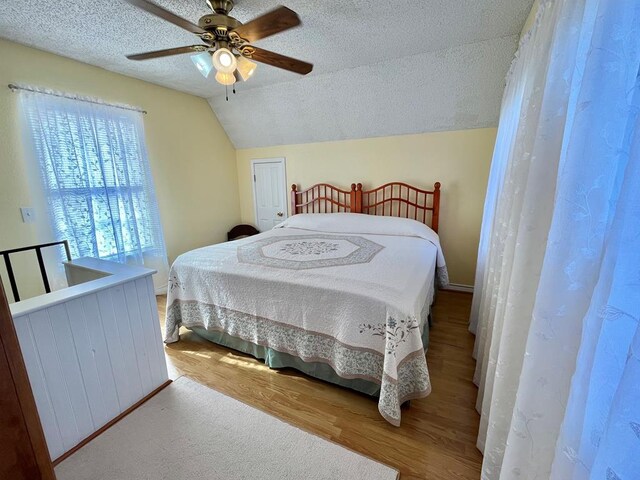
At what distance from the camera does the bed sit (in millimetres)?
1487

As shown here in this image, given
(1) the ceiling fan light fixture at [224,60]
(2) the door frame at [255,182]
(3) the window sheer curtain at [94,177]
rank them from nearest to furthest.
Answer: (1) the ceiling fan light fixture at [224,60], (3) the window sheer curtain at [94,177], (2) the door frame at [255,182]

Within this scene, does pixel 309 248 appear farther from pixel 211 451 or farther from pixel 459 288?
pixel 459 288

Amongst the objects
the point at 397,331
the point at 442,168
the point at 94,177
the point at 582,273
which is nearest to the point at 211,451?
the point at 397,331

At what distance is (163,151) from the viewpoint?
330 cm

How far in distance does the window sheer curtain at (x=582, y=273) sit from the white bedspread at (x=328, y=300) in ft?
1.67

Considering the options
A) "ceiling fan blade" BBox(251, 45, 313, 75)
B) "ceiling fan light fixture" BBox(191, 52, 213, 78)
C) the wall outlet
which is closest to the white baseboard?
"ceiling fan blade" BBox(251, 45, 313, 75)

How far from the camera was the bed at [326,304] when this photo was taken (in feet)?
4.88

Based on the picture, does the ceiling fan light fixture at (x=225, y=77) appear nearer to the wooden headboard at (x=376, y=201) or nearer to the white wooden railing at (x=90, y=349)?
the white wooden railing at (x=90, y=349)

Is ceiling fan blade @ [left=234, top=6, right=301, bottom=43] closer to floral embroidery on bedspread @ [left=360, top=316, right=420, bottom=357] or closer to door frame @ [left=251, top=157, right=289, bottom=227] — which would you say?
floral embroidery on bedspread @ [left=360, top=316, right=420, bottom=357]

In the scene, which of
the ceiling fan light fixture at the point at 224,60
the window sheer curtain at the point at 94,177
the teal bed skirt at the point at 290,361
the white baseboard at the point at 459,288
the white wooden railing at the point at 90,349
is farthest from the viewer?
the white baseboard at the point at 459,288

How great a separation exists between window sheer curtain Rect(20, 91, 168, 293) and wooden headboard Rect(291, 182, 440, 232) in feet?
6.22

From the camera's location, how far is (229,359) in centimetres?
213

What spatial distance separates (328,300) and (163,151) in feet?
9.55

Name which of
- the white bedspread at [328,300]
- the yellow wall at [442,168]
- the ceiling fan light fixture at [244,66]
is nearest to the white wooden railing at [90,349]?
the white bedspread at [328,300]
